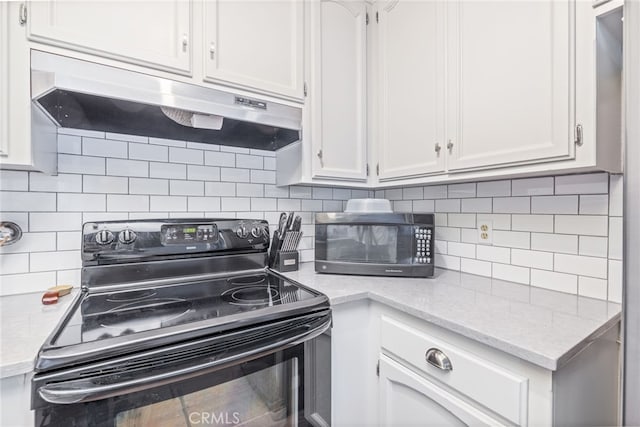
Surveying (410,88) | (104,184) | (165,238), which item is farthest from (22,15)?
(410,88)

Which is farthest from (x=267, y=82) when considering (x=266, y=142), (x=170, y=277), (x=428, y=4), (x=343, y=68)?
(x=170, y=277)

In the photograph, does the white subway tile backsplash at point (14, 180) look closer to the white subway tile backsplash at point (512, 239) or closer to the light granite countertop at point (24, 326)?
the light granite countertop at point (24, 326)

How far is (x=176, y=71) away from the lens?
3.55ft

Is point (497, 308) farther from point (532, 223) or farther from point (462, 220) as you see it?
point (462, 220)

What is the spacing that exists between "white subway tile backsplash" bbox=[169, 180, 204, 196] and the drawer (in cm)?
105

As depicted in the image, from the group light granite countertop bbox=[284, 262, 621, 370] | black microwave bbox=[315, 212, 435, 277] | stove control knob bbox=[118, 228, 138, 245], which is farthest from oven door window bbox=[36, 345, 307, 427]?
stove control knob bbox=[118, 228, 138, 245]

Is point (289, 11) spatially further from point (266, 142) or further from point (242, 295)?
point (242, 295)

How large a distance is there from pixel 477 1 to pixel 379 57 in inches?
20.5

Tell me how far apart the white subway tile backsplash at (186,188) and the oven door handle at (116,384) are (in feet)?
2.87

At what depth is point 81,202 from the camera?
1.19m

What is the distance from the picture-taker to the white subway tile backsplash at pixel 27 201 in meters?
1.07

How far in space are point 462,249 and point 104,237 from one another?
1597 mm

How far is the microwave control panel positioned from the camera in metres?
1.30

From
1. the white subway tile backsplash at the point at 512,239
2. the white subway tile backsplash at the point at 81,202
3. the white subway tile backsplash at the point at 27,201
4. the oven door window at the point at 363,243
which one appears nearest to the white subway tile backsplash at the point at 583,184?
the white subway tile backsplash at the point at 512,239
